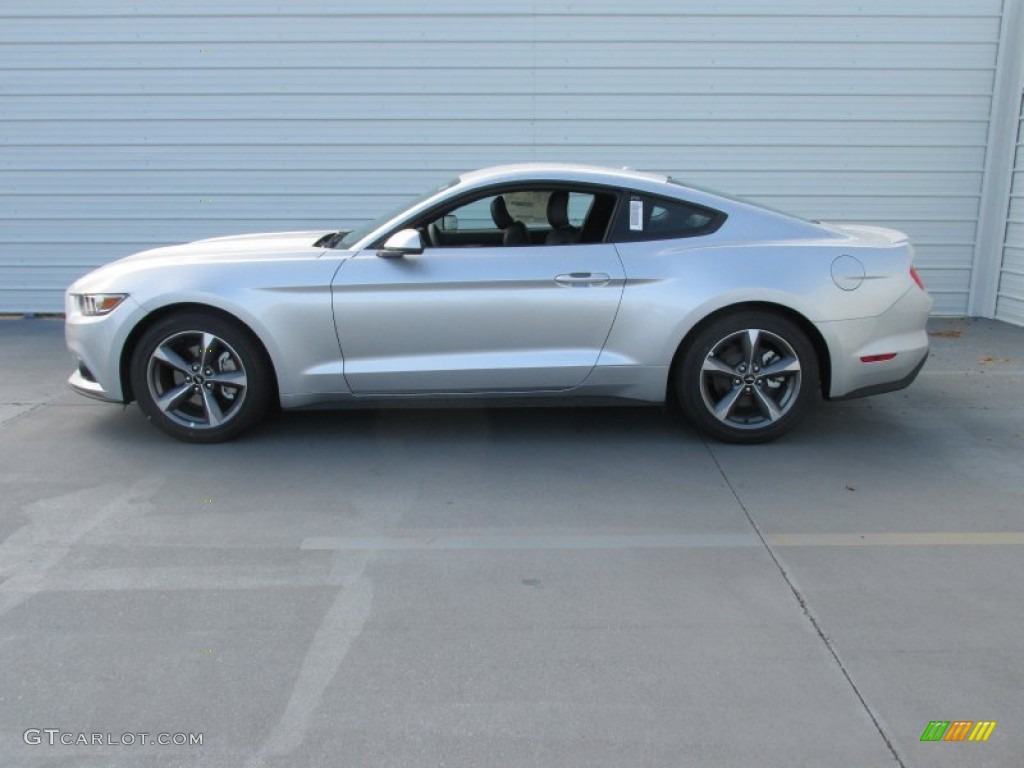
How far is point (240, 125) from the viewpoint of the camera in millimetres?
8664

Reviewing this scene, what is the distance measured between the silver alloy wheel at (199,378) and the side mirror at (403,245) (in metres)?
1.03

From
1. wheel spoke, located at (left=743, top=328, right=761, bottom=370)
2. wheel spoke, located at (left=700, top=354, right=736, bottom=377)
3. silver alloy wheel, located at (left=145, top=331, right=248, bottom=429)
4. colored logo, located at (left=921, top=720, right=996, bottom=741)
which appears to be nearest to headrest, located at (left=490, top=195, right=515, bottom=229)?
wheel spoke, located at (left=700, top=354, right=736, bottom=377)

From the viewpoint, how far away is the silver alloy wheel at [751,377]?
16.1ft

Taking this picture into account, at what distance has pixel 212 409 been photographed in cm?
498

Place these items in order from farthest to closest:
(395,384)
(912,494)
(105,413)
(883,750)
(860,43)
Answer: (860,43) < (105,413) < (395,384) < (912,494) < (883,750)

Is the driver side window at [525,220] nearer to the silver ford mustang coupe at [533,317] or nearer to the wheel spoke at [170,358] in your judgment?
the silver ford mustang coupe at [533,317]

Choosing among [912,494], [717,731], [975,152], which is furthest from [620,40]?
[717,731]

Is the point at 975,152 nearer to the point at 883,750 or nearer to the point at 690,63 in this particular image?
the point at 690,63

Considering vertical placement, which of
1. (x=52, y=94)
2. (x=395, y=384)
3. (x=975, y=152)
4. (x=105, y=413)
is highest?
(x=52, y=94)

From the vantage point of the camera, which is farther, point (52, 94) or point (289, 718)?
point (52, 94)

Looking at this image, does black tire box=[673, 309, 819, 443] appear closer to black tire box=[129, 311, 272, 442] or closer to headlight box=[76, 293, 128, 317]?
black tire box=[129, 311, 272, 442]

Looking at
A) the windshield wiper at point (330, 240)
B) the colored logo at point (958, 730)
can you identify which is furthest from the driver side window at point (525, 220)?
the colored logo at point (958, 730)

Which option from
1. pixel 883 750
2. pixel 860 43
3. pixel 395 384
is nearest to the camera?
pixel 883 750

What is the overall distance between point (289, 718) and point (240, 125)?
7296 mm
